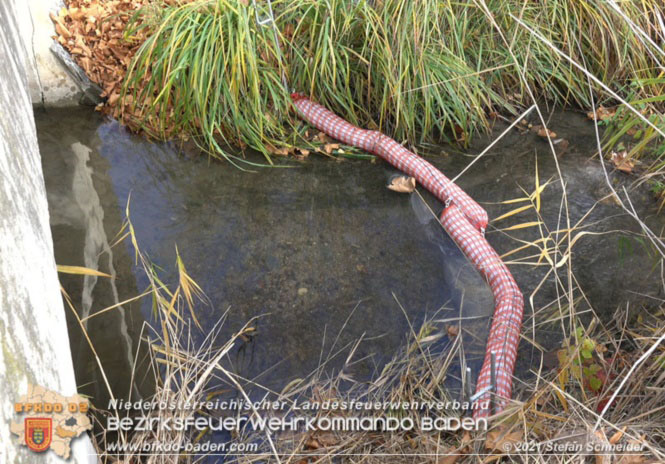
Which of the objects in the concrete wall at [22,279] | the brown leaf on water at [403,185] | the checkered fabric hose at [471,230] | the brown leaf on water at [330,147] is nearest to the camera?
the concrete wall at [22,279]

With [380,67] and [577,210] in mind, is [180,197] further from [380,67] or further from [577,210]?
[577,210]

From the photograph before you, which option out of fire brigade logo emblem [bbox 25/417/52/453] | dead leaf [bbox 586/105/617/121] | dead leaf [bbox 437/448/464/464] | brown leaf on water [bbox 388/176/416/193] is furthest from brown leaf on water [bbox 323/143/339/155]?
fire brigade logo emblem [bbox 25/417/52/453]

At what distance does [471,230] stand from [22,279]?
2359 millimetres

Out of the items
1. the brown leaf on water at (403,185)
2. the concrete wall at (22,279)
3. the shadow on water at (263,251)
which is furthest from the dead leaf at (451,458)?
the brown leaf on water at (403,185)

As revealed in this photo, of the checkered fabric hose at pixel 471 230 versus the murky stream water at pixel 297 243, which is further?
the murky stream water at pixel 297 243

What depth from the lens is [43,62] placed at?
4.07 m

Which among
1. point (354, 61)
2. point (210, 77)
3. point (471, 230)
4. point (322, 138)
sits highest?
point (210, 77)

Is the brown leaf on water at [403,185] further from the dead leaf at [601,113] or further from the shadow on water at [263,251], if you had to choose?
the dead leaf at [601,113]

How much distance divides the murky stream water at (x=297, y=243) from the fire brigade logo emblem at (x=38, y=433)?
1239 mm

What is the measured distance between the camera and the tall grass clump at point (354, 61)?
357 centimetres

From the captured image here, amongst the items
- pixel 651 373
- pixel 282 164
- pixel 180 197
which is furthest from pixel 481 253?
pixel 180 197

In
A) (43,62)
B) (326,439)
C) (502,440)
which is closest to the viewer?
(502,440)

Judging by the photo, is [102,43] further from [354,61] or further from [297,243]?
[297,243]

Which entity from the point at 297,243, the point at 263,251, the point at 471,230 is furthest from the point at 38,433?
the point at 471,230
